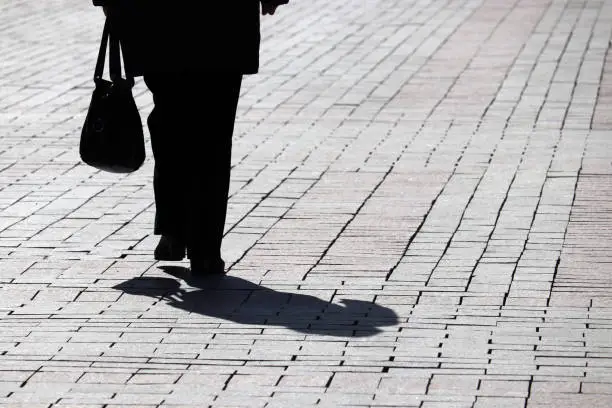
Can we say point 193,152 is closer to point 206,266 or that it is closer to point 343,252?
point 206,266

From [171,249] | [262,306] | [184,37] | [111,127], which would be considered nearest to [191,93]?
[184,37]

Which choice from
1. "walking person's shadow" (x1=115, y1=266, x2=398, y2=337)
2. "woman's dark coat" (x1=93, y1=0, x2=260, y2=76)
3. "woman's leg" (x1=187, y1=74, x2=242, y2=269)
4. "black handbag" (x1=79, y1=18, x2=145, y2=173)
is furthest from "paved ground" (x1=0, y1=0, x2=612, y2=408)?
"woman's dark coat" (x1=93, y1=0, x2=260, y2=76)

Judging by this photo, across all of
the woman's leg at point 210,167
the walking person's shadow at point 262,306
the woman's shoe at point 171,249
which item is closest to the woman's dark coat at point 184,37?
the woman's leg at point 210,167

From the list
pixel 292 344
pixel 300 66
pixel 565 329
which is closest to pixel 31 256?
pixel 292 344

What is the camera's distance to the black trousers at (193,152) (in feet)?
21.7

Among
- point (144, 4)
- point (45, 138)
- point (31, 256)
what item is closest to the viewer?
point (144, 4)

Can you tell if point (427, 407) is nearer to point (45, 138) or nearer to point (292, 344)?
point (292, 344)

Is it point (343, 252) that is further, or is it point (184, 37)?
point (343, 252)

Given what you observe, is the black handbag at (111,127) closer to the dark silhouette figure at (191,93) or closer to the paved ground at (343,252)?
the dark silhouette figure at (191,93)

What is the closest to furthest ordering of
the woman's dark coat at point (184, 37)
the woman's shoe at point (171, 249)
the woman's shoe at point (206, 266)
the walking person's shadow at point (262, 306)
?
1. the walking person's shadow at point (262, 306)
2. the woman's dark coat at point (184, 37)
3. the woman's shoe at point (206, 266)
4. the woman's shoe at point (171, 249)

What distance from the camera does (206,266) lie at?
673cm

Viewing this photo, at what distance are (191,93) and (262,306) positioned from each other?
3.33 feet

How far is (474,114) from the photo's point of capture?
35.8 ft

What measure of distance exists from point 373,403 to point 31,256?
2660 mm
